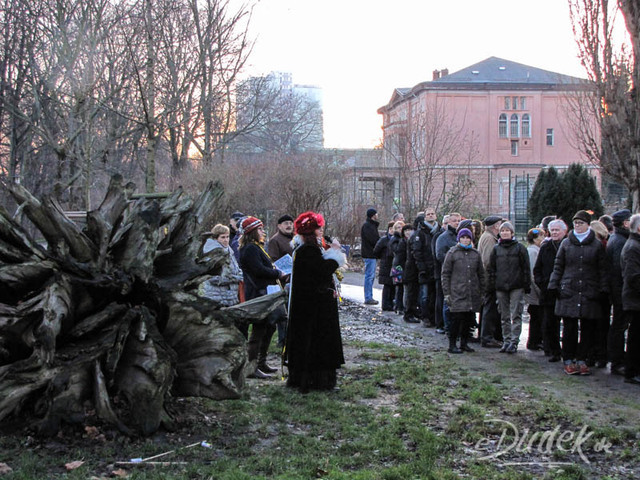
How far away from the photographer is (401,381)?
28.0 feet

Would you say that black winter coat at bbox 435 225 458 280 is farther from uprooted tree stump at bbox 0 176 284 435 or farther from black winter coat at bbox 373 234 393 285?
uprooted tree stump at bbox 0 176 284 435

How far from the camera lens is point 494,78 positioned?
66.0 metres

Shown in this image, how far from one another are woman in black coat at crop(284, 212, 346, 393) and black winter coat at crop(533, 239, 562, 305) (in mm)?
3196

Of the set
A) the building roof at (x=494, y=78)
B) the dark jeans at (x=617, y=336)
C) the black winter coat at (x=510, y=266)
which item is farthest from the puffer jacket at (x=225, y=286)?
the building roof at (x=494, y=78)

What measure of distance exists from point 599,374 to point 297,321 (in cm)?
387

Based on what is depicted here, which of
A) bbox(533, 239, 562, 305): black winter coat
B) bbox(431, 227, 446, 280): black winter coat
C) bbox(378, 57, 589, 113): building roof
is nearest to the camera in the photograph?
bbox(533, 239, 562, 305): black winter coat

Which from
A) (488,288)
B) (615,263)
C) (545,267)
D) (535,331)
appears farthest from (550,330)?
(615,263)

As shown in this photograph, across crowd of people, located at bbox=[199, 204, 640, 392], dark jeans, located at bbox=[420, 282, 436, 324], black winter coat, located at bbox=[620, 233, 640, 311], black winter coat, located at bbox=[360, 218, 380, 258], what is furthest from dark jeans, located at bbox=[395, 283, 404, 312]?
black winter coat, located at bbox=[620, 233, 640, 311]

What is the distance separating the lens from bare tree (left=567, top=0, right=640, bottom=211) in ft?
55.0

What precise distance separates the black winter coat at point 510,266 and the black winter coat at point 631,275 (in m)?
2.08

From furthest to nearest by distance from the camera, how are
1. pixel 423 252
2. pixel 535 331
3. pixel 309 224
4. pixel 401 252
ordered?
pixel 401 252 → pixel 423 252 → pixel 535 331 → pixel 309 224

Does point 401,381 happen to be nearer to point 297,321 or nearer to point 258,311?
point 297,321

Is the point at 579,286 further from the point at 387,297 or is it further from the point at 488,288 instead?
the point at 387,297

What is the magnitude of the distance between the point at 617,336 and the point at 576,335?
47cm
